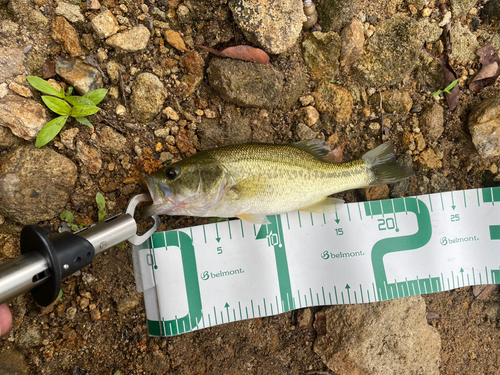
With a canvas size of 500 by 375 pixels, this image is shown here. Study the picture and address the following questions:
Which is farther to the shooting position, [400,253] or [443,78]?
[443,78]

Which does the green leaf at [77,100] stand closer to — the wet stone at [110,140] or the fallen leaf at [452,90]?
the wet stone at [110,140]

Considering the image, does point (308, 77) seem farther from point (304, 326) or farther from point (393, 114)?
point (304, 326)

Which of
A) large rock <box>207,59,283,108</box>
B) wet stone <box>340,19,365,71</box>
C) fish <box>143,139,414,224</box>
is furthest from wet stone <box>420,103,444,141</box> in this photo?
large rock <box>207,59,283,108</box>

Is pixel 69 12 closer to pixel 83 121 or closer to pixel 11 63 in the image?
pixel 11 63

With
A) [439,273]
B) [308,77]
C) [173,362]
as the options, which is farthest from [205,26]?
[439,273]

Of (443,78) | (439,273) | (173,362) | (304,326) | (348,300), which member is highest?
(443,78)

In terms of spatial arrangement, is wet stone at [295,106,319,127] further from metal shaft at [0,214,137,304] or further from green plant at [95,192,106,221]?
metal shaft at [0,214,137,304]

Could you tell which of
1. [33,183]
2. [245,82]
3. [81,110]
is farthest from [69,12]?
[245,82]
